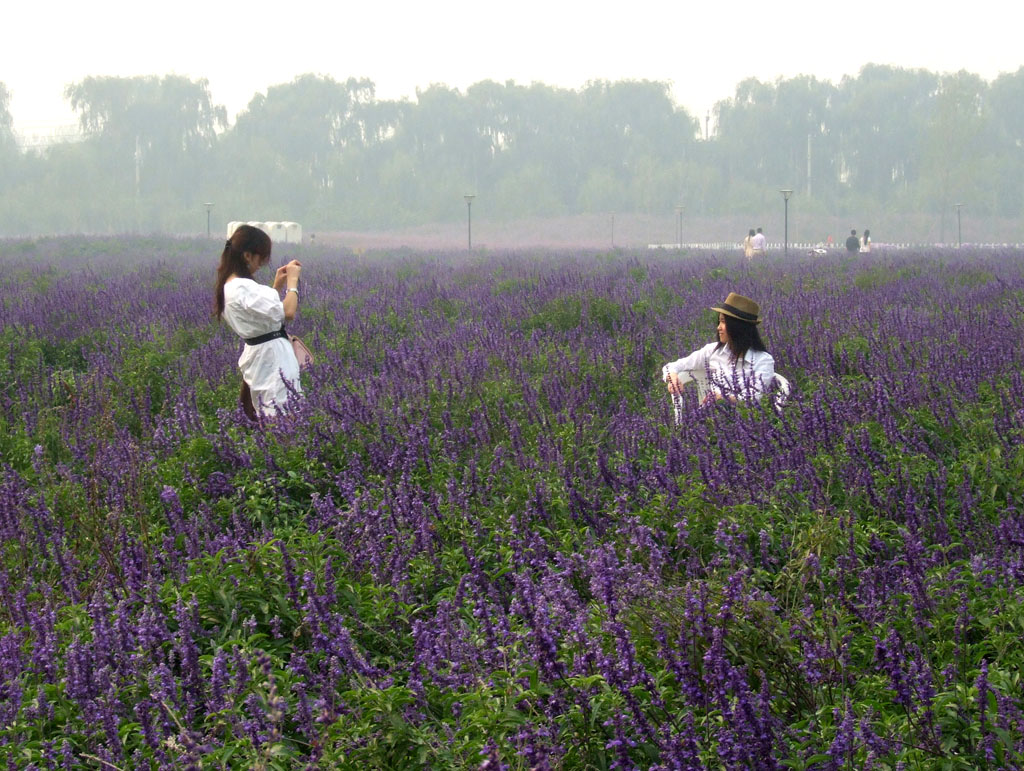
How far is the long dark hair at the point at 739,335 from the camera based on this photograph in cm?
581

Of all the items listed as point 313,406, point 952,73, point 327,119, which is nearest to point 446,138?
point 327,119

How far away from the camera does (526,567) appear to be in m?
3.34

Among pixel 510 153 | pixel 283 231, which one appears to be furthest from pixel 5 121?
pixel 283 231

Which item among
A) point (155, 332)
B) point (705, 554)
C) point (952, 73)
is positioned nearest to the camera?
point (705, 554)

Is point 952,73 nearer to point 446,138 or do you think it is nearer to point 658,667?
point 446,138

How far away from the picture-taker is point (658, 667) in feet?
8.93

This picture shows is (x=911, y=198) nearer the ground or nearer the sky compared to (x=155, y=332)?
nearer the sky

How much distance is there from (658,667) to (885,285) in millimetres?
10564

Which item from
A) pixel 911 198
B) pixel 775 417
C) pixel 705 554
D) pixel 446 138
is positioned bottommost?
pixel 705 554

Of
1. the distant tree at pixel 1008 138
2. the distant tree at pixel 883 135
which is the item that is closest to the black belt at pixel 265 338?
the distant tree at pixel 1008 138

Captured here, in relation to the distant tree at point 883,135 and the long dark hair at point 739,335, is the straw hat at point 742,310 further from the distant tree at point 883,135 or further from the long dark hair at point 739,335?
the distant tree at point 883,135

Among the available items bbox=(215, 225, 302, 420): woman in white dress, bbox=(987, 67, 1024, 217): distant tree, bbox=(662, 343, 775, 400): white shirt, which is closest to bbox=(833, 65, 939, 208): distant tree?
bbox=(987, 67, 1024, 217): distant tree

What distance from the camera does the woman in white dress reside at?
553cm

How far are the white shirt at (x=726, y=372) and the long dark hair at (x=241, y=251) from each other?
7.94 feet
